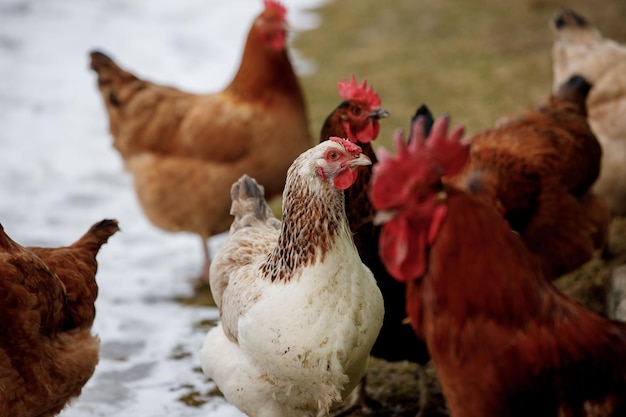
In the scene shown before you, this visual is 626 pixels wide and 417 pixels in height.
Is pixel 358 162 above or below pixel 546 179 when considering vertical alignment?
above

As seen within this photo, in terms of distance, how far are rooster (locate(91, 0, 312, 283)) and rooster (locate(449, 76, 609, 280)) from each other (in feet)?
5.36

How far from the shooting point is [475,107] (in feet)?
28.6

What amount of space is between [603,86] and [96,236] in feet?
13.2

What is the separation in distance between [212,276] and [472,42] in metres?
7.75

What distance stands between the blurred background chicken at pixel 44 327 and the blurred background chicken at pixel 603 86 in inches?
153

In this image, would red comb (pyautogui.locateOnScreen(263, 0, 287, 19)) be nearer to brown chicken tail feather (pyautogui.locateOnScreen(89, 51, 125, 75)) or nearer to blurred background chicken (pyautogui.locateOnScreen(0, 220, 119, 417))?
brown chicken tail feather (pyautogui.locateOnScreen(89, 51, 125, 75))

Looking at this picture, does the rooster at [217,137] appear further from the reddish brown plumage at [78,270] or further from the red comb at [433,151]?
the red comb at [433,151]

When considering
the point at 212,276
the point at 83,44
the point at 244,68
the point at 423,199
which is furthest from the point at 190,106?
the point at 83,44

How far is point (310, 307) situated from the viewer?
10.7ft

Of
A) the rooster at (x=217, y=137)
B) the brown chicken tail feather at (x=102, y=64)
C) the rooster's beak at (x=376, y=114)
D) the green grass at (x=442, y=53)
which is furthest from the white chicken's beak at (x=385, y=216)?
the green grass at (x=442, y=53)

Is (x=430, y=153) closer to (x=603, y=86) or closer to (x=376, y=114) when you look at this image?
(x=376, y=114)

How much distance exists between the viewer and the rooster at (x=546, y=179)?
14.9 feet

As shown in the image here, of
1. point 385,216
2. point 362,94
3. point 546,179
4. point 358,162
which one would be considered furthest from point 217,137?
point 385,216

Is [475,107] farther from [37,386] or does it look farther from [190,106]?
[37,386]
